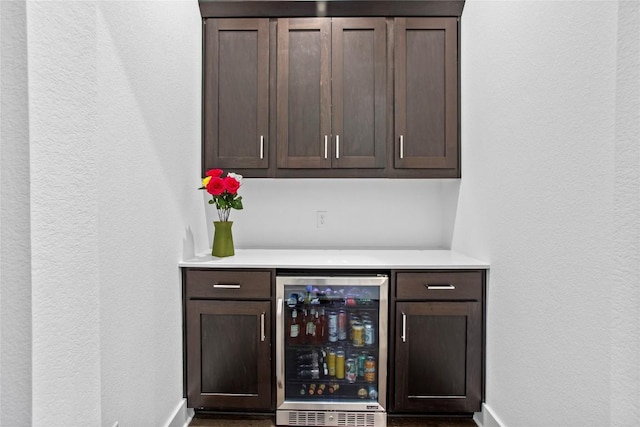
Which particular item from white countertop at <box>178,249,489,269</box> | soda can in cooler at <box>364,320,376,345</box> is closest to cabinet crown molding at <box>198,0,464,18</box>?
white countertop at <box>178,249,489,269</box>

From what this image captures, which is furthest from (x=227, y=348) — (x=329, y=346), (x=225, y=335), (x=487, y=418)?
(x=487, y=418)

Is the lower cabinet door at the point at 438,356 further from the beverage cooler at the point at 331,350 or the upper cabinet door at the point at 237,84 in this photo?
the upper cabinet door at the point at 237,84

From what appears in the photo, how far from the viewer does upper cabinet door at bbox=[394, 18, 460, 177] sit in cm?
235

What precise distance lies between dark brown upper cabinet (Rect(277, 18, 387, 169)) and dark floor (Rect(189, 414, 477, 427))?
4.94ft

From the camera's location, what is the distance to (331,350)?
7.00ft

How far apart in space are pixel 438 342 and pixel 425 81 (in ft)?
5.15

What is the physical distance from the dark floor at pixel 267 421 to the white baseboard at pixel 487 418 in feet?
0.13

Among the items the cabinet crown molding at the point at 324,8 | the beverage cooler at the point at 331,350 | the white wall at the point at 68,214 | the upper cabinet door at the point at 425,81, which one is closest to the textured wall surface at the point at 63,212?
the white wall at the point at 68,214

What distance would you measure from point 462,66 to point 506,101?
730 millimetres

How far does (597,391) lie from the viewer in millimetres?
1128

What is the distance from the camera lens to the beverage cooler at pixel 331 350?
2.03 m

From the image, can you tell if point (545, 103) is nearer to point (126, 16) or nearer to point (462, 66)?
point (462, 66)

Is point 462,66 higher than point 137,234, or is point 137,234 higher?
point 462,66

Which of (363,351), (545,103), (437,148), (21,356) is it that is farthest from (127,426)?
(437,148)
